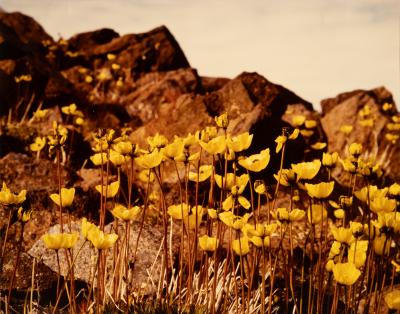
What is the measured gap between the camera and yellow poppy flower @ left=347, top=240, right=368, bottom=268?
2414mm

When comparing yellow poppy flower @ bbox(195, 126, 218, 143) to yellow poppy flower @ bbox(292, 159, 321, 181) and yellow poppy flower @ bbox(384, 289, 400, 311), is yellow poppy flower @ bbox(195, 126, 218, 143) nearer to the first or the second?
yellow poppy flower @ bbox(292, 159, 321, 181)

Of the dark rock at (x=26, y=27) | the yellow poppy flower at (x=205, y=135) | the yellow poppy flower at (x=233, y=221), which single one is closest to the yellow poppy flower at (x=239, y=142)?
the yellow poppy flower at (x=205, y=135)

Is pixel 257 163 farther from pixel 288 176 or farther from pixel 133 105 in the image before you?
pixel 133 105

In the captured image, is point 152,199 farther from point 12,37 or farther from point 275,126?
point 12,37

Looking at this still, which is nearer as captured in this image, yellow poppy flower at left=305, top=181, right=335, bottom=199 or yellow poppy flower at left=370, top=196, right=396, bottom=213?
yellow poppy flower at left=305, top=181, right=335, bottom=199

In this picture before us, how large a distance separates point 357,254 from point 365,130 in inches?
Answer: 397

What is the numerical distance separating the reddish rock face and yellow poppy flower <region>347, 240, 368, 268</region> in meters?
7.96

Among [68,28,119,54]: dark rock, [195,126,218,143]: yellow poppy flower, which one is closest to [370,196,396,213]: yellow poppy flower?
[195,126,218,143]: yellow poppy flower

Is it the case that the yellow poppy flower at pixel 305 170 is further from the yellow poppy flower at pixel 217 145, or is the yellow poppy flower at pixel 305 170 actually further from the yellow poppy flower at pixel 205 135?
the yellow poppy flower at pixel 205 135

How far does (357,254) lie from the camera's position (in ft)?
8.08

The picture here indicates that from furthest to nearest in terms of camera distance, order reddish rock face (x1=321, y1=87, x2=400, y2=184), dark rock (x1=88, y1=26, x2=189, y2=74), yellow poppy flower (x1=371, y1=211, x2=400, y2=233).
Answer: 1. dark rock (x1=88, y1=26, x2=189, y2=74)
2. reddish rock face (x1=321, y1=87, x2=400, y2=184)
3. yellow poppy flower (x1=371, y1=211, x2=400, y2=233)

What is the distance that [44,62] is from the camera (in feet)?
47.9

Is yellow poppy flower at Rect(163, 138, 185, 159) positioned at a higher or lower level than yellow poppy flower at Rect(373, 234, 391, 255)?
higher

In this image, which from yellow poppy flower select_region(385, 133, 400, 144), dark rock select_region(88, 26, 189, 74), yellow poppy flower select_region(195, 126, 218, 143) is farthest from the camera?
dark rock select_region(88, 26, 189, 74)
